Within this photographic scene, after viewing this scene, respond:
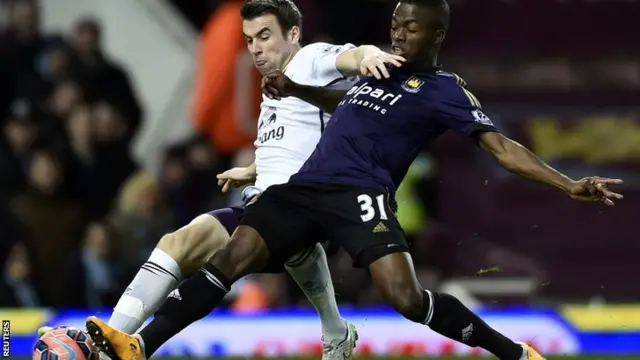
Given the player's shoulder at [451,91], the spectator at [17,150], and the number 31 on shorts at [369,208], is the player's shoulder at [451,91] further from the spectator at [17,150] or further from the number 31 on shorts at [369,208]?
the spectator at [17,150]

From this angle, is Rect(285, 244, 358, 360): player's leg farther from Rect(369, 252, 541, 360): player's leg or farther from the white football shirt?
Rect(369, 252, 541, 360): player's leg

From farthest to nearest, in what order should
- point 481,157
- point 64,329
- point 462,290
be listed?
point 481,157, point 462,290, point 64,329

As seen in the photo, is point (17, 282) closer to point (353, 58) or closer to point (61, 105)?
point (61, 105)

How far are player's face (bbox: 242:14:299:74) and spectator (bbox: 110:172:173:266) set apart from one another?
18.9 ft

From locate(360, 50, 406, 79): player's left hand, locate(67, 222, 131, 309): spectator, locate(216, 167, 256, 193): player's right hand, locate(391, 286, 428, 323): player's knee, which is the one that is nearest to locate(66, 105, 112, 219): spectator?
locate(67, 222, 131, 309): spectator

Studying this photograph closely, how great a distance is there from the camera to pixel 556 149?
15.1m

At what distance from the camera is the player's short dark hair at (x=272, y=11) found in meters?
8.48

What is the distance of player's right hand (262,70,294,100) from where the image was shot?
26.5 ft

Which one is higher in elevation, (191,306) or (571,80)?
(571,80)

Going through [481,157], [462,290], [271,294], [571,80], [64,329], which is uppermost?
[571,80]

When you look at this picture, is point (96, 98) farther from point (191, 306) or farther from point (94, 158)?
point (191, 306)

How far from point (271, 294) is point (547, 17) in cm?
408

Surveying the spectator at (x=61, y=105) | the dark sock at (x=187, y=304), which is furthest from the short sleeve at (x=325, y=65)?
the spectator at (x=61, y=105)

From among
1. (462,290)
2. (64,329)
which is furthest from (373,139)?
(462,290)
